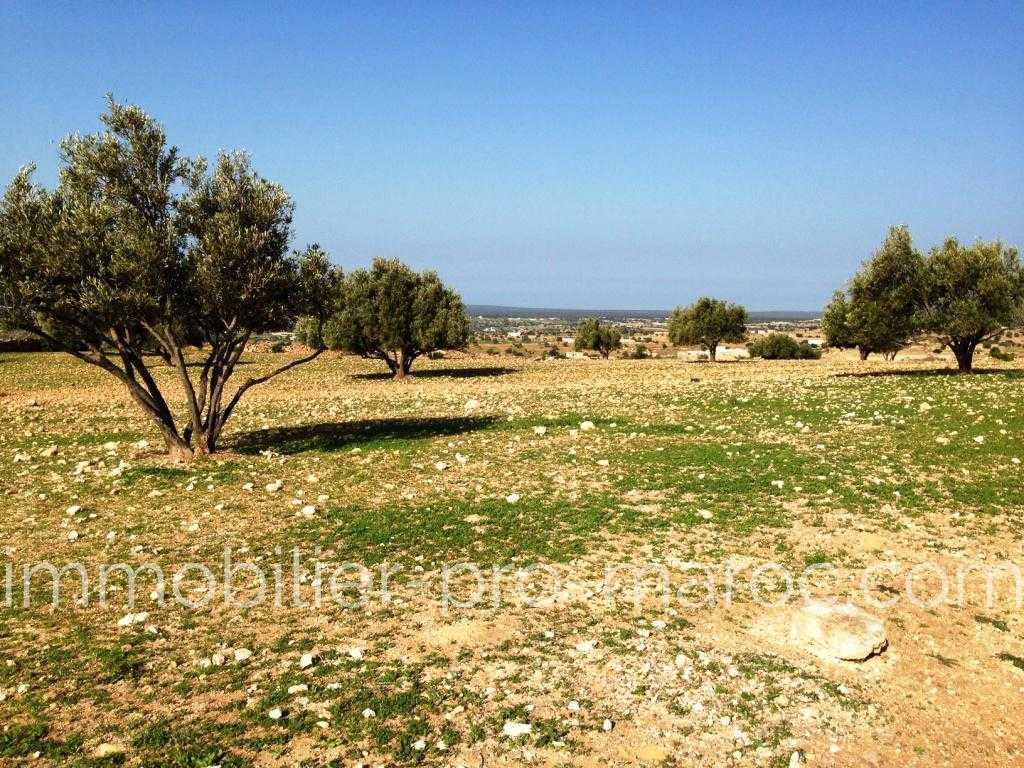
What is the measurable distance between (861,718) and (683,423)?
15488 mm

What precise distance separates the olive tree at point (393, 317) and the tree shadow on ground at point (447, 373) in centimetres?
167

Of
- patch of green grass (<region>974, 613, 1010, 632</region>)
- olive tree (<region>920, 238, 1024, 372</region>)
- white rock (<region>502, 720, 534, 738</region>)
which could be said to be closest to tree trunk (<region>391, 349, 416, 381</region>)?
olive tree (<region>920, 238, 1024, 372</region>)

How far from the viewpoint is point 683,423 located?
70.2ft

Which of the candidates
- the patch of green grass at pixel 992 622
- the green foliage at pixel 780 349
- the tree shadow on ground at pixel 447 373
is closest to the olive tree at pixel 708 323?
the green foliage at pixel 780 349

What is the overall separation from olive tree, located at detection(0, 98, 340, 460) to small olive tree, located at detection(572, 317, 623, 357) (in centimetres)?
6539

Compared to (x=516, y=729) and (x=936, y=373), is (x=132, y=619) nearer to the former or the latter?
(x=516, y=729)

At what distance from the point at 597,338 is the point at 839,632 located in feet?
249

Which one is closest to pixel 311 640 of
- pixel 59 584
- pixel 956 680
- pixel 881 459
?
pixel 59 584

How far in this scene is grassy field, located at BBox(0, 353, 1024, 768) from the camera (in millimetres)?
5926

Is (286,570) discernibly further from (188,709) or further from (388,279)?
(388,279)

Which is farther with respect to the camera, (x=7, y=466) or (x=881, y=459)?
(x=7, y=466)

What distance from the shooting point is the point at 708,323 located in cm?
6838

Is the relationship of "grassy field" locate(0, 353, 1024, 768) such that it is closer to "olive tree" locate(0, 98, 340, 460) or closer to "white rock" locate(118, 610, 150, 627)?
"white rock" locate(118, 610, 150, 627)

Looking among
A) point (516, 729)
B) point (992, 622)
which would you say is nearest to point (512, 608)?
point (516, 729)
